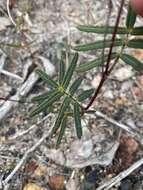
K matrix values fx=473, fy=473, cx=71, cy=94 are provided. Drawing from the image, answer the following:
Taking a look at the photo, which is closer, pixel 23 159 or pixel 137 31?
pixel 137 31

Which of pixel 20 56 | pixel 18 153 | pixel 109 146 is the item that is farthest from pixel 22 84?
pixel 109 146

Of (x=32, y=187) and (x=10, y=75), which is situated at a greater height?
(x=10, y=75)

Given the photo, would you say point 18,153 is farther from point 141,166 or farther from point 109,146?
point 141,166

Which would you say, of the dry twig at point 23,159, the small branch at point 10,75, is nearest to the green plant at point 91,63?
the dry twig at point 23,159

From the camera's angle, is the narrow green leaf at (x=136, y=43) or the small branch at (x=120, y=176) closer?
the narrow green leaf at (x=136, y=43)

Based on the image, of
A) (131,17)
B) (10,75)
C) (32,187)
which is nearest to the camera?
(131,17)

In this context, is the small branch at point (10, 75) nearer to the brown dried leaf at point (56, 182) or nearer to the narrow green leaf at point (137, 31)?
the brown dried leaf at point (56, 182)

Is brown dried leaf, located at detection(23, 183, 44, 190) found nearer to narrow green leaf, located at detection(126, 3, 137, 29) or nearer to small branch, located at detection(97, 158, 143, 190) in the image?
small branch, located at detection(97, 158, 143, 190)

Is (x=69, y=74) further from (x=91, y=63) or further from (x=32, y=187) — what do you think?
(x=32, y=187)

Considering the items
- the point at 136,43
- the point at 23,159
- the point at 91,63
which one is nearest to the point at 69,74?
the point at 91,63

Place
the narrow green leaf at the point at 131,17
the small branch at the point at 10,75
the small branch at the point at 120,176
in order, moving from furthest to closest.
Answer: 1. the small branch at the point at 10,75
2. the small branch at the point at 120,176
3. the narrow green leaf at the point at 131,17

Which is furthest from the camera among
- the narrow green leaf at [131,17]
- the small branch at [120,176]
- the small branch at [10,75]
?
the small branch at [10,75]
